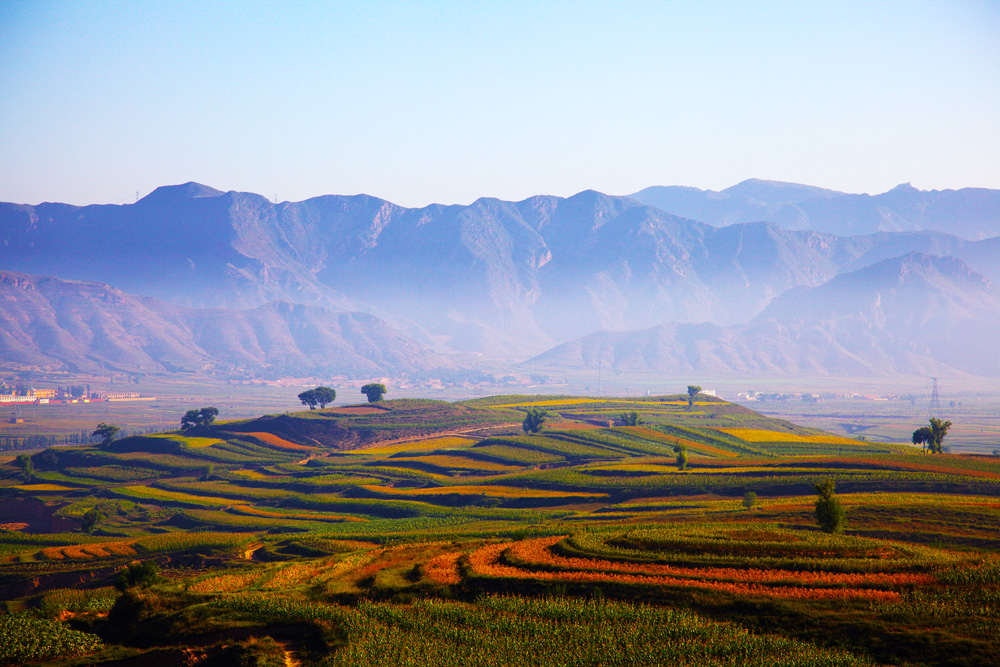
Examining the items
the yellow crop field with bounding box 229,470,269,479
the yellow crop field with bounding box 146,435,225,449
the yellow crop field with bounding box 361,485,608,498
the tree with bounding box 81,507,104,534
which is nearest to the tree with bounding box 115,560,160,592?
the tree with bounding box 81,507,104,534

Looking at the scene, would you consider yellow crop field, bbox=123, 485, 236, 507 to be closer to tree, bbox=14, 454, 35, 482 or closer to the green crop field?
the green crop field

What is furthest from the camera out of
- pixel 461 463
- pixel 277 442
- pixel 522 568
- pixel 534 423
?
pixel 534 423

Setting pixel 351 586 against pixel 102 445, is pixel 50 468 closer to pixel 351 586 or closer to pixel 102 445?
pixel 102 445

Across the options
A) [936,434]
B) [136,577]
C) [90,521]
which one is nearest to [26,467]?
[90,521]

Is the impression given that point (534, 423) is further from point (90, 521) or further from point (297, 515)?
point (90, 521)

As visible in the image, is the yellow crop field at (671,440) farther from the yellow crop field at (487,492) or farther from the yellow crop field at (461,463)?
the yellow crop field at (487,492)

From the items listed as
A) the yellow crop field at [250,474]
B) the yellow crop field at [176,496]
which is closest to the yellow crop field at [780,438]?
the yellow crop field at [250,474]
